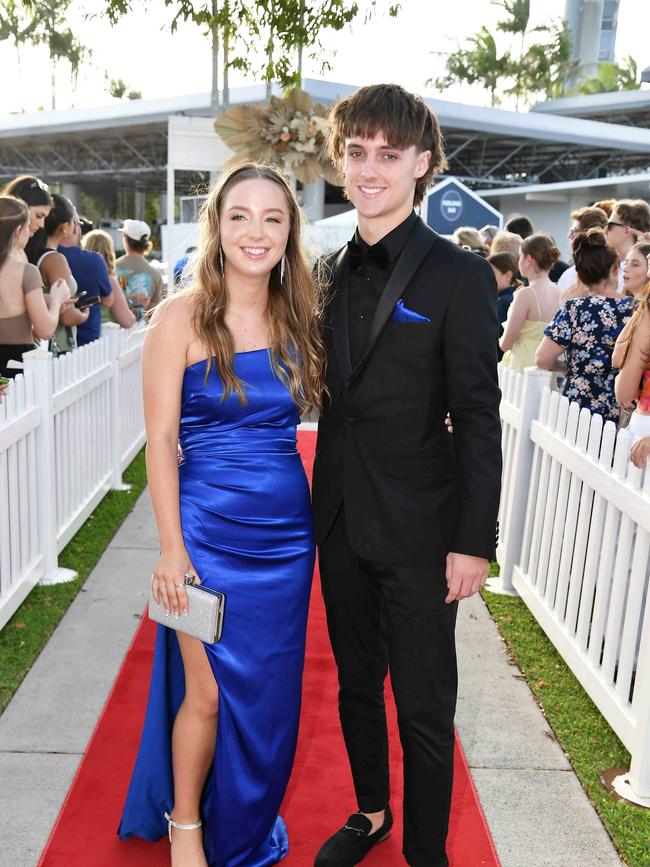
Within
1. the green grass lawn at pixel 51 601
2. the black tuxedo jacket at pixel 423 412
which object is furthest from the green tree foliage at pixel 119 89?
the black tuxedo jacket at pixel 423 412

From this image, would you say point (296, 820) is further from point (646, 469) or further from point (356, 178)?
point (356, 178)

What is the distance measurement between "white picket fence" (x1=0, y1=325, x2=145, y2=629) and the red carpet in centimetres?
105

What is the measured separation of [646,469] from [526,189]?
28544mm

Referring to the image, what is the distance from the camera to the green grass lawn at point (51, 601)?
404cm

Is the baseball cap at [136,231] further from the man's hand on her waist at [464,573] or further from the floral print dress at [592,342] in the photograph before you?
the man's hand on her waist at [464,573]

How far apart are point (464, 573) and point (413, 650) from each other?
0.26 metres

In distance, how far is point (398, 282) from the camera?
7.72 ft

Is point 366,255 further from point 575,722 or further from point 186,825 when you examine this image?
point 575,722

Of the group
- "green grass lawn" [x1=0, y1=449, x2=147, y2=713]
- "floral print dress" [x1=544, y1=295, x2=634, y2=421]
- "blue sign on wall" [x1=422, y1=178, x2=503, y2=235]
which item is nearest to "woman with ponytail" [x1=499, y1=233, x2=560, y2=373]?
"floral print dress" [x1=544, y1=295, x2=634, y2=421]

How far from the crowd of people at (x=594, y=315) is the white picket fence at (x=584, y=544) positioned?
8.6 inches

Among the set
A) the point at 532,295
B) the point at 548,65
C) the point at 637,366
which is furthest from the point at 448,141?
the point at 548,65

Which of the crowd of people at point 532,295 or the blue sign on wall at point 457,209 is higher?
the blue sign on wall at point 457,209

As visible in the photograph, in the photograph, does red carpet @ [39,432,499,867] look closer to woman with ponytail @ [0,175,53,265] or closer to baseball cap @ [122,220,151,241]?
woman with ponytail @ [0,175,53,265]

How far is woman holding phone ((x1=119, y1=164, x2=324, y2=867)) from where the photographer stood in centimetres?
246
